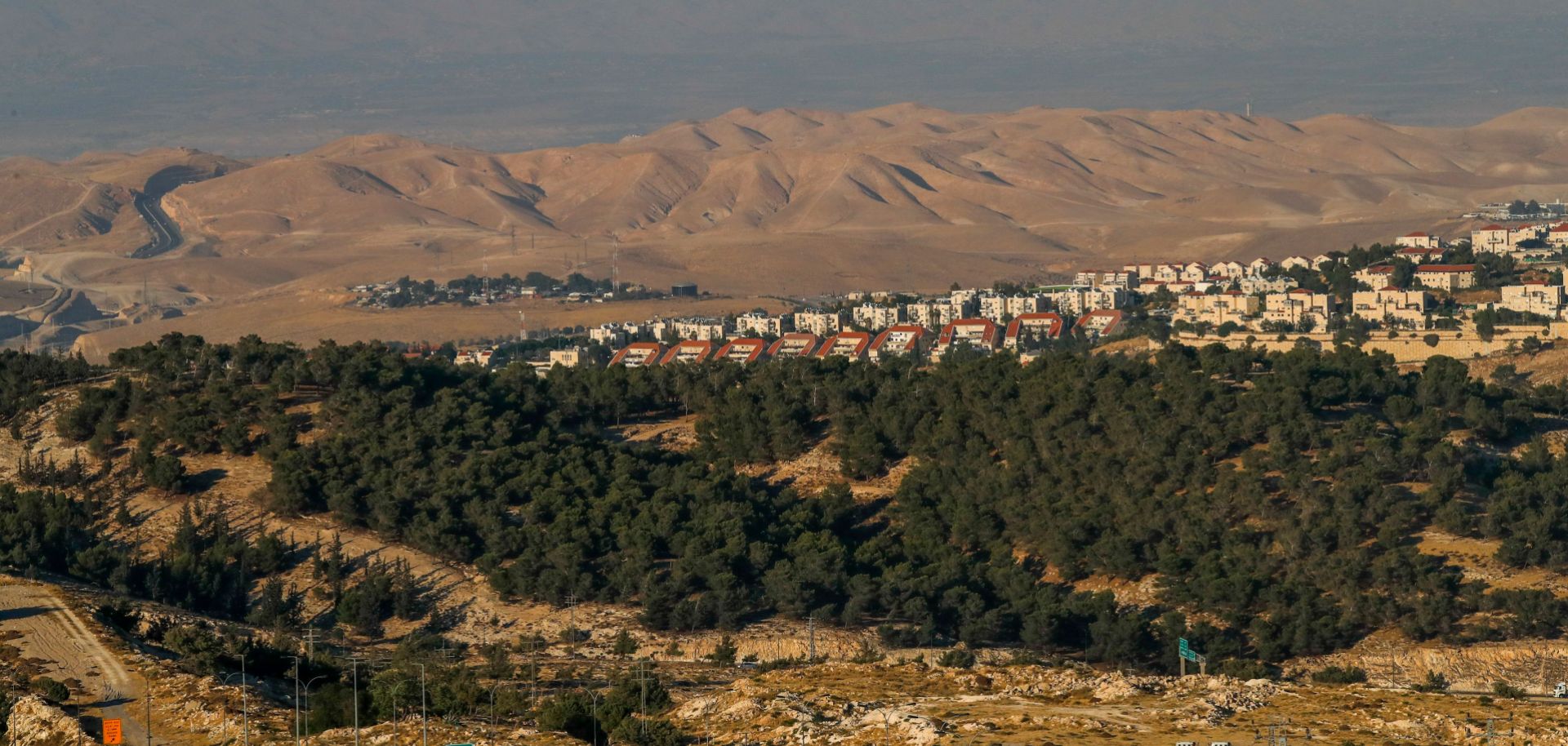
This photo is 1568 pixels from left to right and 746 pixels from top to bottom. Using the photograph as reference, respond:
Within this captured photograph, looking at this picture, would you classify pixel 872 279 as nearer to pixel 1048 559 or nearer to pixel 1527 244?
pixel 1527 244

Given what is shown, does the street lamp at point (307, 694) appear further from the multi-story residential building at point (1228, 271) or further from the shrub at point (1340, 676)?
the multi-story residential building at point (1228, 271)

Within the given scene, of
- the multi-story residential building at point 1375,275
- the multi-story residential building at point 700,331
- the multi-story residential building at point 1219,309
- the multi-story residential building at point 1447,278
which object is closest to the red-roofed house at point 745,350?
the multi-story residential building at point 700,331

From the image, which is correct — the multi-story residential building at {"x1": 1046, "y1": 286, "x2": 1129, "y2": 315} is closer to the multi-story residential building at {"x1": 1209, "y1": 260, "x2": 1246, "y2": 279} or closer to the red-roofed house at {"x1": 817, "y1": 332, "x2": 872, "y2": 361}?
the multi-story residential building at {"x1": 1209, "y1": 260, "x2": 1246, "y2": 279}

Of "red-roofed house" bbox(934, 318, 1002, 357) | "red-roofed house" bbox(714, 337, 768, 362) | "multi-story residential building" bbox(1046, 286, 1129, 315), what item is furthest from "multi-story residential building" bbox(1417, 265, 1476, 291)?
"red-roofed house" bbox(714, 337, 768, 362)

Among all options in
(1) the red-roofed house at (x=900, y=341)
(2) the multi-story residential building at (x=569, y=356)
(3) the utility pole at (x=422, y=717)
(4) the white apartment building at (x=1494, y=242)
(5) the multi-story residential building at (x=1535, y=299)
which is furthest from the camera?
(4) the white apartment building at (x=1494, y=242)

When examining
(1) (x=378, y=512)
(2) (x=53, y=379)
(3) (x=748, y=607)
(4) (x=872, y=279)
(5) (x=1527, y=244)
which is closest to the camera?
(3) (x=748, y=607)

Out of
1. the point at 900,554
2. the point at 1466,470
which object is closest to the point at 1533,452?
the point at 1466,470
